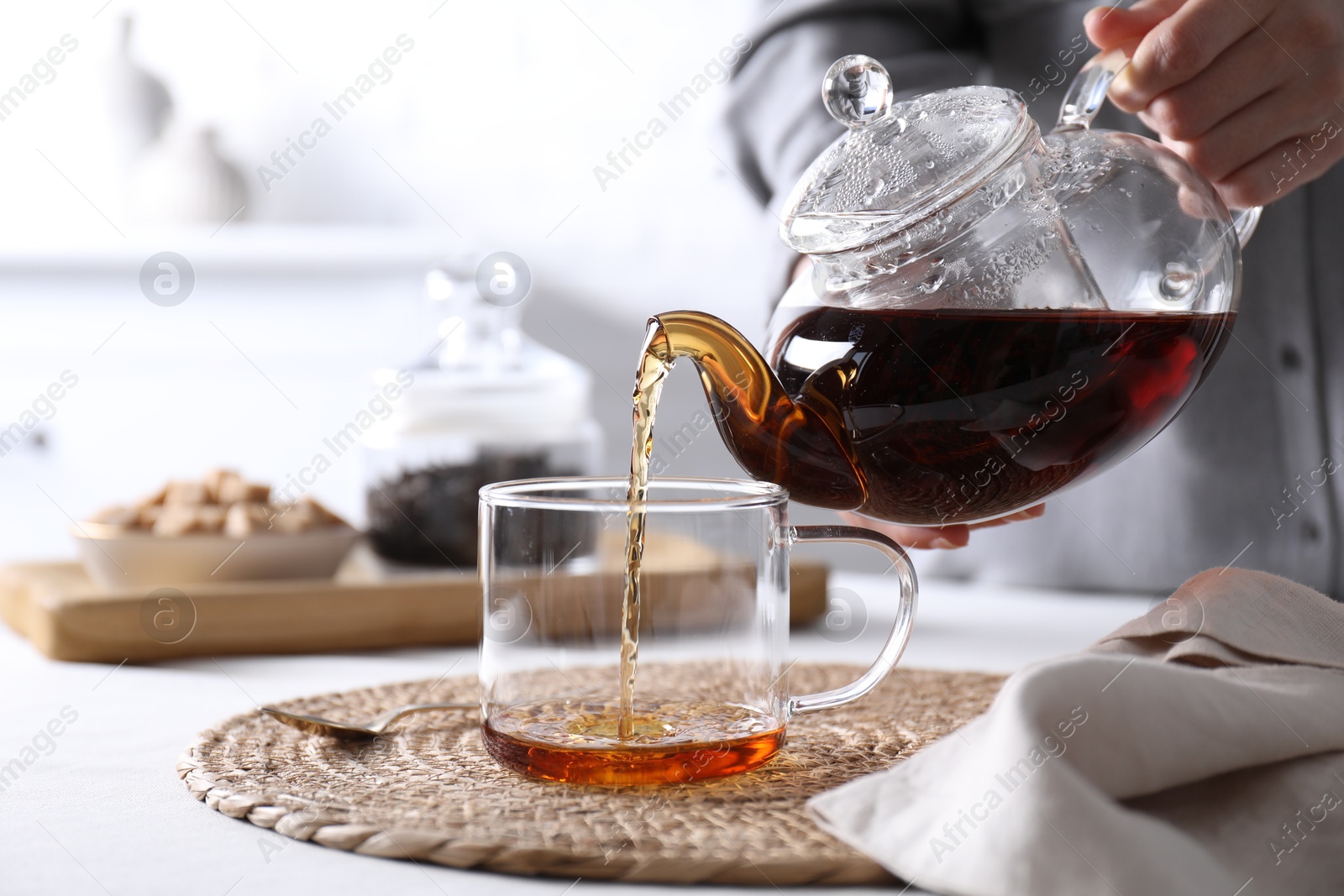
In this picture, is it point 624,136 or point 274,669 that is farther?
point 624,136

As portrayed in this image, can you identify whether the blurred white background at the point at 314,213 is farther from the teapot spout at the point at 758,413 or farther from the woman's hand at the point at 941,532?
the teapot spout at the point at 758,413

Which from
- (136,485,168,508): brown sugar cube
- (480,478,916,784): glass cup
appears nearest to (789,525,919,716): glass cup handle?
(480,478,916,784): glass cup

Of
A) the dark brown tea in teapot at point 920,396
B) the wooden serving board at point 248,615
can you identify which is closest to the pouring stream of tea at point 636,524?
the dark brown tea in teapot at point 920,396

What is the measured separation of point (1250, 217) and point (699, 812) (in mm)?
421

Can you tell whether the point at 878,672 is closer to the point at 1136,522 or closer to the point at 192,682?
the point at 192,682

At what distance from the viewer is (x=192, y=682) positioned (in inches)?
30.5

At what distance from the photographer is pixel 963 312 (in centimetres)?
53

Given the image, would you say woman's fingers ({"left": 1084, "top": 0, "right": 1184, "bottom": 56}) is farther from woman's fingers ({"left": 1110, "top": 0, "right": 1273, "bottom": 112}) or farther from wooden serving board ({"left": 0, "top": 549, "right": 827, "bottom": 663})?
wooden serving board ({"left": 0, "top": 549, "right": 827, "bottom": 663})

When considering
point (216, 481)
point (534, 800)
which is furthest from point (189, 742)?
point (216, 481)

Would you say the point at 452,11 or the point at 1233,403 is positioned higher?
the point at 452,11

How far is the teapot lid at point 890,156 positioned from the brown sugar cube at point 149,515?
62cm

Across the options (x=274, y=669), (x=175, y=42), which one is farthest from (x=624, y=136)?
(x=274, y=669)

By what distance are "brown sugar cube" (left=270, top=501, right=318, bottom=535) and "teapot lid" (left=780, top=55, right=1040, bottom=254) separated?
0.54m

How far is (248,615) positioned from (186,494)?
169mm
